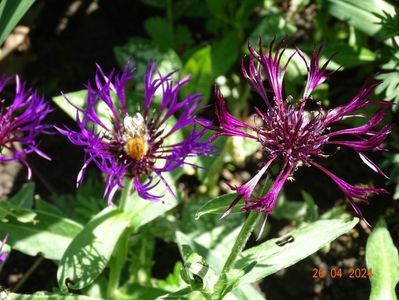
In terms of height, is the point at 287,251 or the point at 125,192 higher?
the point at 125,192

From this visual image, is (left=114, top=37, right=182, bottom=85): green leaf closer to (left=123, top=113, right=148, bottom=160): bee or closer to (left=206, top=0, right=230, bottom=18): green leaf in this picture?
(left=206, top=0, right=230, bottom=18): green leaf

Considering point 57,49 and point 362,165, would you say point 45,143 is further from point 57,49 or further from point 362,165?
point 362,165

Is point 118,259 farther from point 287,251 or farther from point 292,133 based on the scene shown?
point 292,133

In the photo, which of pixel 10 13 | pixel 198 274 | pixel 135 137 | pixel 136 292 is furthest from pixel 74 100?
pixel 198 274

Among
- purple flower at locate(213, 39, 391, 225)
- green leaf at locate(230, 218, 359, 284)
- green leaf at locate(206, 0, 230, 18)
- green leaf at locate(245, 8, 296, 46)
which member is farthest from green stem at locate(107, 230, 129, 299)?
green leaf at locate(206, 0, 230, 18)

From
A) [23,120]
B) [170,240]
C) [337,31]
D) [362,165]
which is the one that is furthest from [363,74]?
[23,120]
